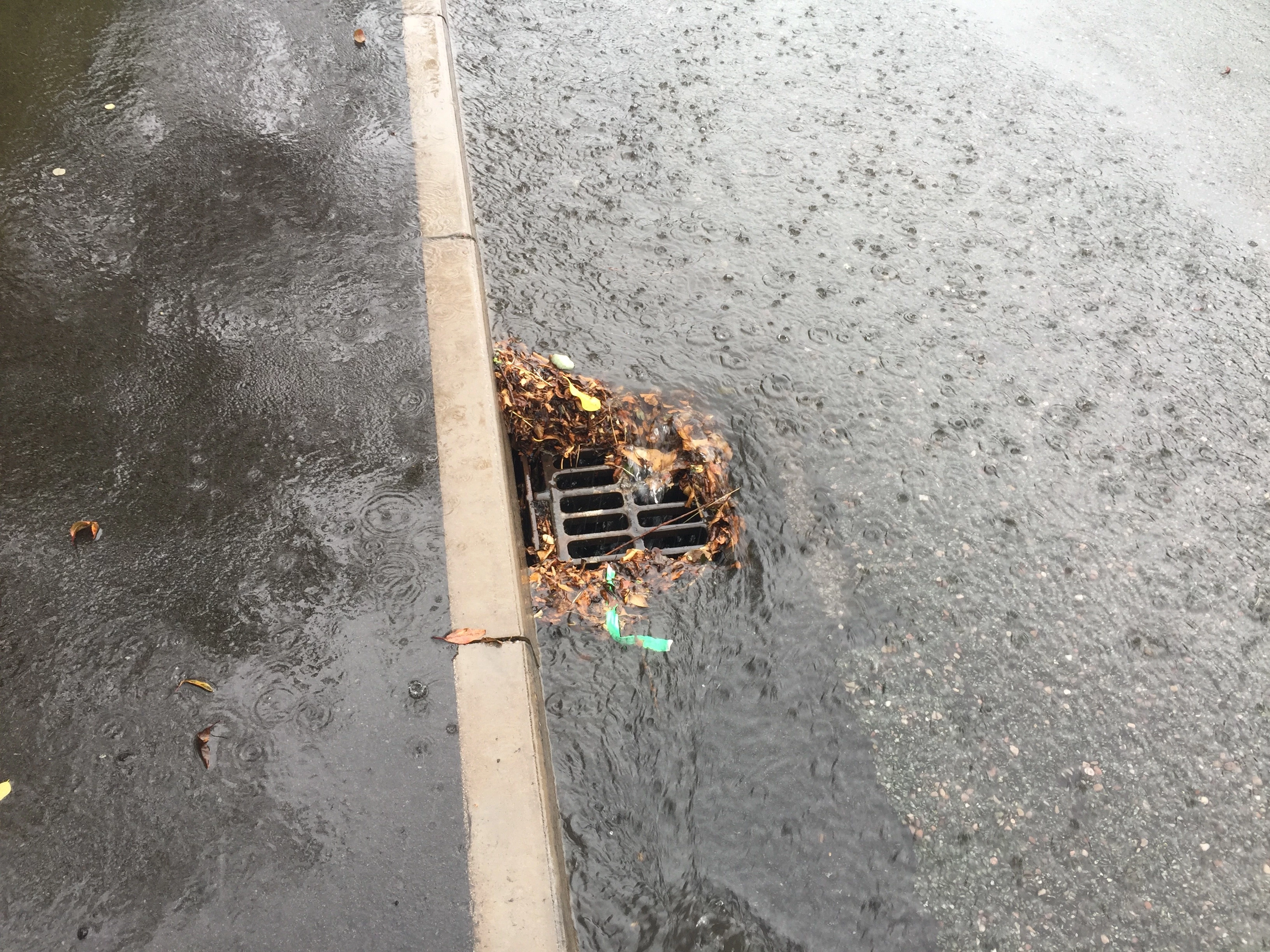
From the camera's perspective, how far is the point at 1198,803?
2.57 m

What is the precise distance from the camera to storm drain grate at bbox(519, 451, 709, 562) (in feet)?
10.1

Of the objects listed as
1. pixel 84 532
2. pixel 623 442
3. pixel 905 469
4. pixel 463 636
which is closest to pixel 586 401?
pixel 623 442

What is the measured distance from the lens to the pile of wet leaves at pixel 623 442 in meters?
3.02

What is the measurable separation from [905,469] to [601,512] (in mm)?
1145

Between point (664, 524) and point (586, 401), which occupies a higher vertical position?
point (586, 401)

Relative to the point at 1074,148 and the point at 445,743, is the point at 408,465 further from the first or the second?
the point at 1074,148

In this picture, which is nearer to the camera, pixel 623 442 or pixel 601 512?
pixel 601 512

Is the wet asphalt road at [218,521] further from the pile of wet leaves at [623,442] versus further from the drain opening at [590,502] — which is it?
the drain opening at [590,502]

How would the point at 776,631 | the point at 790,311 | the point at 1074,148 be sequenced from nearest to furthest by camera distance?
the point at 776,631 < the point at 790,311 < the point at 1074,148

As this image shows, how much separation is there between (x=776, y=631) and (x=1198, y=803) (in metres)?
1.30

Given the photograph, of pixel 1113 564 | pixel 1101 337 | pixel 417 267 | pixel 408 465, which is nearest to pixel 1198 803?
pixel 1113 564

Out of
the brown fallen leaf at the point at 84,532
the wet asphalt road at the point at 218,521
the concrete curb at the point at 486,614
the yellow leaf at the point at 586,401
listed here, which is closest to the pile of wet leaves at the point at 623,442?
the yellow leaf at the point at 586,401

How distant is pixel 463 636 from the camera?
2.60 meters

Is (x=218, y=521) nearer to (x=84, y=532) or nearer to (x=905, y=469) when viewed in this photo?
(x=84, y=532)
